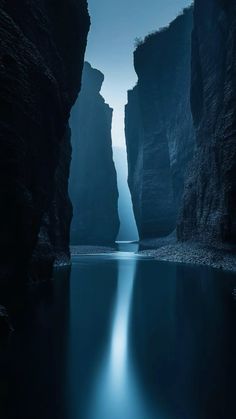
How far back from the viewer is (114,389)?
285 inches

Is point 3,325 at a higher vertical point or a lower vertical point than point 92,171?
lower

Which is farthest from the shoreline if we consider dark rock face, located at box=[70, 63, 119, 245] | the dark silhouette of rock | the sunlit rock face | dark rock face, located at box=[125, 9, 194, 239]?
dark rock face, located at box=[70, 63, 119, 245]

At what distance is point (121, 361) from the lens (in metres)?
8.96

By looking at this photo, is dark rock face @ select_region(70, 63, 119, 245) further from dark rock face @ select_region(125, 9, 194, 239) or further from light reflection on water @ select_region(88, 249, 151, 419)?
light reflection on water @ select_region(88, 249, 151, 419)

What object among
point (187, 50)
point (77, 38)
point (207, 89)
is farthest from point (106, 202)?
point (77, 38)

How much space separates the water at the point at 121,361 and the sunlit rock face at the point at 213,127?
859 inches

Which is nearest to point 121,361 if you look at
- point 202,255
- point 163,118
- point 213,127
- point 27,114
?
point 27,114

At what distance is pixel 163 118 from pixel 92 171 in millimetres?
48588

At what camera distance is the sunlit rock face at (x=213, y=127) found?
35.6 meters

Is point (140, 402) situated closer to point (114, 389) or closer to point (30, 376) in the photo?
point (114, 389)

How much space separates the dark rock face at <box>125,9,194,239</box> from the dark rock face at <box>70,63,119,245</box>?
3163 centimetres

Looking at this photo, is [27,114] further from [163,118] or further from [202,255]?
[163,118]

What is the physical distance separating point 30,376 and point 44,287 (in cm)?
1551

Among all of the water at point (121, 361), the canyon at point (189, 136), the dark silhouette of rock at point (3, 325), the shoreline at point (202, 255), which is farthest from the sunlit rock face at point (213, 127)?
the dark silhouette of rock at point (3, 325)
